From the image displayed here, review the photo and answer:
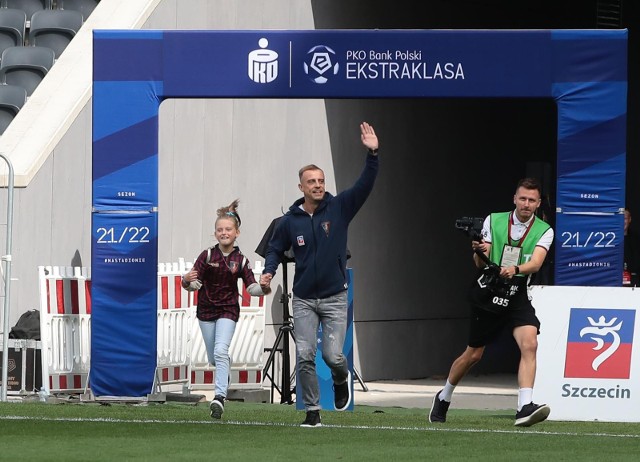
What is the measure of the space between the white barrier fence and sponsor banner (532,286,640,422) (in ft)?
12.8

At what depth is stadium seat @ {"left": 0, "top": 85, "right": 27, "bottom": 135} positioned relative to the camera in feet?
56.8

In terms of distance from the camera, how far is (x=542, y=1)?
23078mm

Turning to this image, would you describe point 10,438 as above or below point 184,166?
below

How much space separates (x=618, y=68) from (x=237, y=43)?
11.5ft

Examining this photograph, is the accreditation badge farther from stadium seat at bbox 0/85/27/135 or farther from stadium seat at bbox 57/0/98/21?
stadium seat at bbox 57/0/98/21

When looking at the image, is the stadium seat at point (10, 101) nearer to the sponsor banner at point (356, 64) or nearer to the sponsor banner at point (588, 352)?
the sponsor banner at point (356, 64)

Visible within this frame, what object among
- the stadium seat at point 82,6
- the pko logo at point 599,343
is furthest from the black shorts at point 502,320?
the stadium seat at point 82,6

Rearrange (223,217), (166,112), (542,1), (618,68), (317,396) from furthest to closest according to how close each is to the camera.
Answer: (542,1)
(166,112)
(618,68)
(223,217)
(317,396)

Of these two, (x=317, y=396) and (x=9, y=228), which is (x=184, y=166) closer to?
(x=9, y=228)

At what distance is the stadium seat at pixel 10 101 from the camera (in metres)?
17.3

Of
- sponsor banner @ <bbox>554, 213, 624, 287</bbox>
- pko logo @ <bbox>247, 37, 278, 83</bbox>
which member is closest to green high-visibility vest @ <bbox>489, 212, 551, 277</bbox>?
sponsor banner @ <bbox>554, 213, 624, 287</bbox>

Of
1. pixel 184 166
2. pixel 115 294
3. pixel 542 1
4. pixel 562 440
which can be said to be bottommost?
pixel 562 440

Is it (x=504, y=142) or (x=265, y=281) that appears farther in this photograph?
(x=504, y=142)

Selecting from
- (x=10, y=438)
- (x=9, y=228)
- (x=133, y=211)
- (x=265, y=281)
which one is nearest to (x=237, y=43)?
(x=133, y=211)
